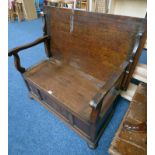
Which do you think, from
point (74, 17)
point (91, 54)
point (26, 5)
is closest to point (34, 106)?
point (91, 54)

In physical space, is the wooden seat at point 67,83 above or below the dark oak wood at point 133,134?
above

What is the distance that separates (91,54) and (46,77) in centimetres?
49

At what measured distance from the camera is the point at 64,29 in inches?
47.3

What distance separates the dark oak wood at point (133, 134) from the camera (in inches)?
26.0

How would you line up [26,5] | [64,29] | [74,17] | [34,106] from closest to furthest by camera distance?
[74,17]
[64,29]
[34,106]
[26,5]

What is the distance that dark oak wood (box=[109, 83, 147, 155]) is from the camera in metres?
0.66

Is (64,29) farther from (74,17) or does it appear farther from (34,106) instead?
(34,106)

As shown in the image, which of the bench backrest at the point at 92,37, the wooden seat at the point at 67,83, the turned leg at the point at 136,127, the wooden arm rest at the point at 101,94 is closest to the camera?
the wooden arm rest at the point at 101,94

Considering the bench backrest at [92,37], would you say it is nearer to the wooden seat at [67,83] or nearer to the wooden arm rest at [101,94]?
the wooden seat at [67,83]

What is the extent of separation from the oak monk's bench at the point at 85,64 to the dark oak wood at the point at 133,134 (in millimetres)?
167

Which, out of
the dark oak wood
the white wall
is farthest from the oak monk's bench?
the white wall

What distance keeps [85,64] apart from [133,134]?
68 cm

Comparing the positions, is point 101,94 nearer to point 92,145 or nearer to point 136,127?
point 136,127

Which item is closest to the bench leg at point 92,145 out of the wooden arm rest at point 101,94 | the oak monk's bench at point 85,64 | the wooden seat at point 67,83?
the oak monk's bench at point 85,64
